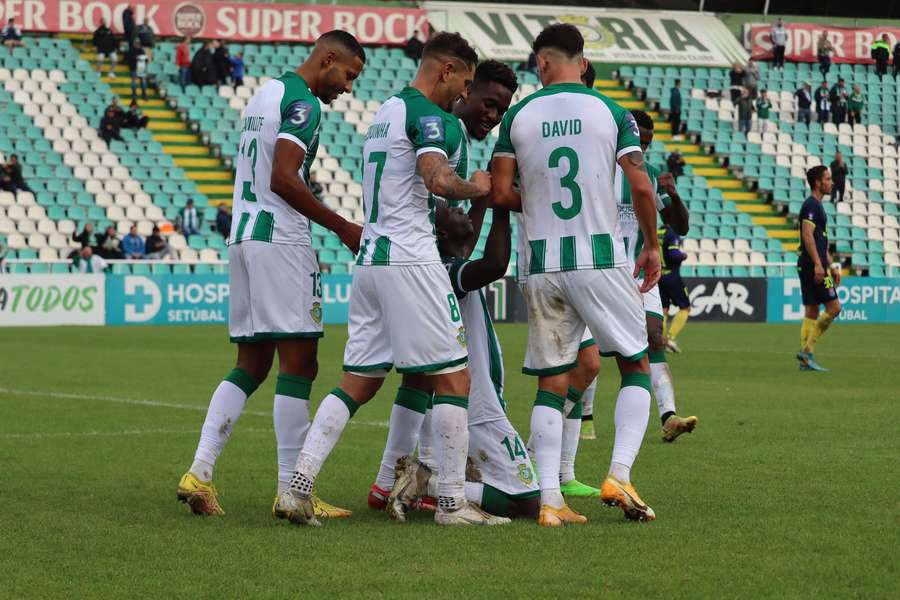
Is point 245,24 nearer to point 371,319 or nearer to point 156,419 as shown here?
point 156,419

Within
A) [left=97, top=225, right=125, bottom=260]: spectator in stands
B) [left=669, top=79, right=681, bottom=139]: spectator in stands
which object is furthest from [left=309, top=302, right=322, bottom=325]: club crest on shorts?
[left=669, top=79, right=681, bottom=139]: spectator in stands

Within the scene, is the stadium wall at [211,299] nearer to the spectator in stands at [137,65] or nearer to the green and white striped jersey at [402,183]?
the spectator in stands at [137,65]

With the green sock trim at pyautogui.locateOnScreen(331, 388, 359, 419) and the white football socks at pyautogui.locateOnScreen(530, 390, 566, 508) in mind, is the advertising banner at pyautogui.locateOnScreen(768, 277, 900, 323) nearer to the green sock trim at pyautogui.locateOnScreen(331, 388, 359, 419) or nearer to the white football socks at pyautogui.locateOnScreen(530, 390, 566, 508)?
the white football socks at pyautogui.locateOnScreen(530, 390, 566, 508)

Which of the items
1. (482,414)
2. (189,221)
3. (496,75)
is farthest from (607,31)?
(482,414)

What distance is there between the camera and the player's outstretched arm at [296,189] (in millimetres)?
6256

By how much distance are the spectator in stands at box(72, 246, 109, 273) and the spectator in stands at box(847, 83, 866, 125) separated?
23.1m

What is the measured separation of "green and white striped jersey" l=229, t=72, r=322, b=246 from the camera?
256 inches

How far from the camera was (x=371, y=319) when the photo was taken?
6.30 meters

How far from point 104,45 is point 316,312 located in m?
29.9

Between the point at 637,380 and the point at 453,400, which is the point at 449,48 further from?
the point at 637,380

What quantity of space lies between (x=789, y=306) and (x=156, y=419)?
2182cm

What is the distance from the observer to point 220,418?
6.75m

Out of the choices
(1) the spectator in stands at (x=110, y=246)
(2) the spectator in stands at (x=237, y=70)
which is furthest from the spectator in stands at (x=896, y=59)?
(1) the spectator in stands at (x=110, y=246)

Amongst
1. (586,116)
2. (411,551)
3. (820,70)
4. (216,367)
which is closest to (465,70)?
(586,116)
